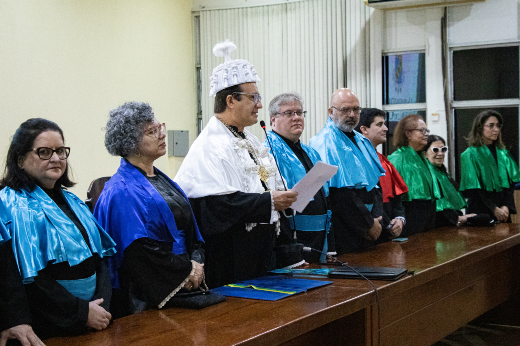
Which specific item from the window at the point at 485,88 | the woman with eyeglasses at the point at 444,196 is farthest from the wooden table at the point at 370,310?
the window at the point at 485,88

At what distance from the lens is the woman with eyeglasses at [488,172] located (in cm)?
496

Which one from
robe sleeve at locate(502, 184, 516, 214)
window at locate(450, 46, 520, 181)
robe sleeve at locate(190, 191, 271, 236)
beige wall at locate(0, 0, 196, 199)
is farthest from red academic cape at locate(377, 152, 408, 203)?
window at locate(450, 46, 520, 181)

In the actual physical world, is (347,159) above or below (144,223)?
above

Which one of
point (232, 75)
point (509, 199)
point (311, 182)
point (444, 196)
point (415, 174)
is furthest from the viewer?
point (509, 199)

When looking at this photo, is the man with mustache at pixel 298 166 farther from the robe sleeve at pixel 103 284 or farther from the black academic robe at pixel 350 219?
the robe sleeve at pixel 103 284

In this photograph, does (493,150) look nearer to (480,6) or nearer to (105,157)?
(480,6)

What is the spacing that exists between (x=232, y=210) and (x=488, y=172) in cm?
327

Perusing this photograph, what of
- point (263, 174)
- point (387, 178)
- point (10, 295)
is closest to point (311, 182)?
point (263, 174)

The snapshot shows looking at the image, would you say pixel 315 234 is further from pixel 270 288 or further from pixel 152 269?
pixel 152 269

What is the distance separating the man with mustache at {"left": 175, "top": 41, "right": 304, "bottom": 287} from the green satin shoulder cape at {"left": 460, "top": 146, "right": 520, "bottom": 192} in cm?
274

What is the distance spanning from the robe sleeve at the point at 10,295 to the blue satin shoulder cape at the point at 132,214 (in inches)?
18.3

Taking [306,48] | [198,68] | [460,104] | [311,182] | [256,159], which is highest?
[306,48]

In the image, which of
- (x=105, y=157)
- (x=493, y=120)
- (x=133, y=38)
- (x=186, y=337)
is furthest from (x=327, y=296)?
(x=133, y=38)

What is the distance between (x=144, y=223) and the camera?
2107 mm
